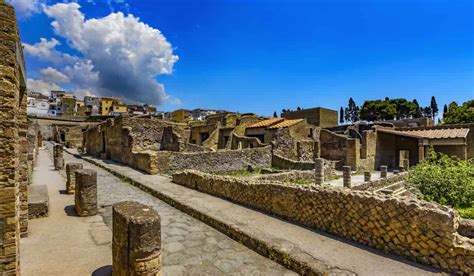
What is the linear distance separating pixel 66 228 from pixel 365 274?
5.84 m

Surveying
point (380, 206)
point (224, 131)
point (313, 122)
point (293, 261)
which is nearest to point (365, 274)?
point (293, 261)

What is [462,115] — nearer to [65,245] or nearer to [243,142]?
[243,142]

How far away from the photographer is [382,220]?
14.6ft

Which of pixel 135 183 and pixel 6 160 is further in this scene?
pixel 135 183

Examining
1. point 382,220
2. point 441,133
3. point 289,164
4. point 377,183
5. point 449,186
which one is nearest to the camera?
point 382,220

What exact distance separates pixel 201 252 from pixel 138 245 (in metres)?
1.69

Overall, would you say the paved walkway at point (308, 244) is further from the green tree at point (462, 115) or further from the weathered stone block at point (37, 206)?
the green tree at point (462, 115)

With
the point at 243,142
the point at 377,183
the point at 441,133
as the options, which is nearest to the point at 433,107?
the point at 441,133

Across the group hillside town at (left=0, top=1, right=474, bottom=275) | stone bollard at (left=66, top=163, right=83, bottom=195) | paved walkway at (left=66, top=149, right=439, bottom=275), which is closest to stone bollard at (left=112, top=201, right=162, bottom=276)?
hillside town at (left=0, top=1, right=474, bottom=275)

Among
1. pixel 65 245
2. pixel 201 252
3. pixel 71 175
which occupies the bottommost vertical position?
pixel 201 252

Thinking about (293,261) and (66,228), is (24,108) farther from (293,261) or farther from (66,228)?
(293,261)

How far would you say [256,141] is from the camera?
22.0 m

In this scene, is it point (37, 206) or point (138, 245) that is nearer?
point (138, 245)

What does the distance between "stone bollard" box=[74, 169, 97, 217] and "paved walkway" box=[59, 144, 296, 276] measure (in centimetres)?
41
